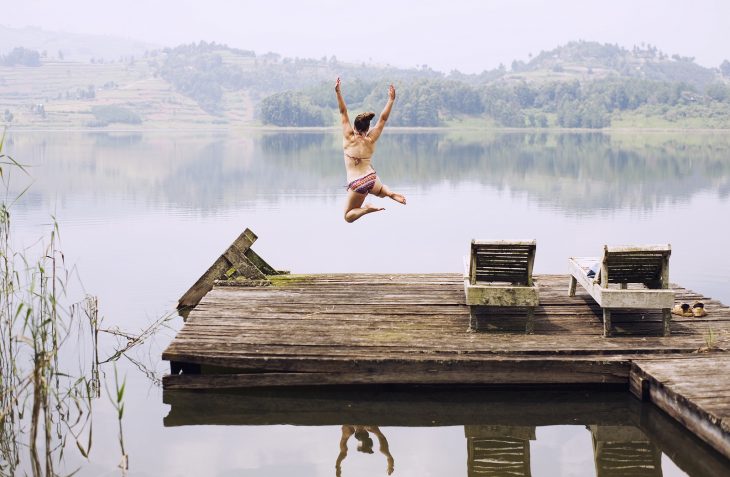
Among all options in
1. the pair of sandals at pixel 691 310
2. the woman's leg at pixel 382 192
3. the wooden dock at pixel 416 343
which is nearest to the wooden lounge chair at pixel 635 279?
the wooden dock at pixel 416 343

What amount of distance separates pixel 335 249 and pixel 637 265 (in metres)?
15.0

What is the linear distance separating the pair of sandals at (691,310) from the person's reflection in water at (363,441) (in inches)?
188

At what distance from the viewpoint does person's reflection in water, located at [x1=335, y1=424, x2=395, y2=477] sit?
401 inches

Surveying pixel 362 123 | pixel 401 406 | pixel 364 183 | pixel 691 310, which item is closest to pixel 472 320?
pixel 401 406

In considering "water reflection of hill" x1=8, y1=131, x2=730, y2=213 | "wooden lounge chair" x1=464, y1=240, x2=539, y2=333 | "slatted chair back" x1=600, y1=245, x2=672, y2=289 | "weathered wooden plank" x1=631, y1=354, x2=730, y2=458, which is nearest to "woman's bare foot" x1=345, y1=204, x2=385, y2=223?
"wooden lounge chair" x1=464, y1=240, x2=539, y2=333

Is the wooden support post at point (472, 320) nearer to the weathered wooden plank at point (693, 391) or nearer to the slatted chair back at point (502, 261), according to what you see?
the slatted chair back at point (502, 261)

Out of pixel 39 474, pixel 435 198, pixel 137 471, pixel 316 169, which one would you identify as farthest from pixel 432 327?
pixel 316 169

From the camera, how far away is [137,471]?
1009 centimetres

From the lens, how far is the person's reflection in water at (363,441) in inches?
401

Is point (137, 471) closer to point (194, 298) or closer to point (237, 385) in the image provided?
point (237, 385)

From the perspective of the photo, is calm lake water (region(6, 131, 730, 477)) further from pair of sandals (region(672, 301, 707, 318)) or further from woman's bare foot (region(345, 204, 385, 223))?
woman's bare foot (region(345, 204, 385, 223))

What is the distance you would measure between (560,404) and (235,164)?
58.9 metres

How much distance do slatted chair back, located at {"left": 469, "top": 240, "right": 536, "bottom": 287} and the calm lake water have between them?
5.09ft

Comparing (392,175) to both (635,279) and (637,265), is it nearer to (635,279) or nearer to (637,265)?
(635,279)
